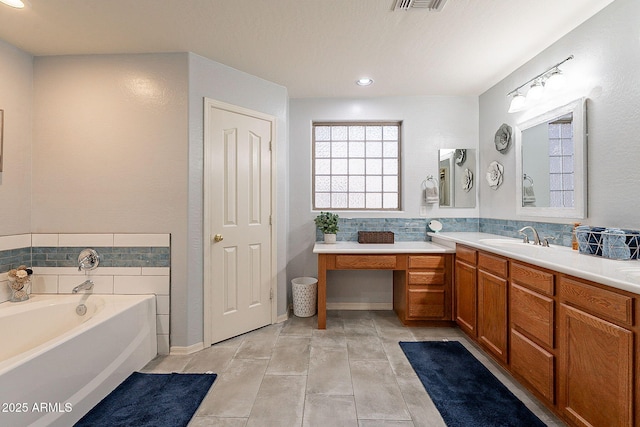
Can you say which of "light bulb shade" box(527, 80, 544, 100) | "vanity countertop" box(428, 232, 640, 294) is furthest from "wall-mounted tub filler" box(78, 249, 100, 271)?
"light bulb shade" box(527, 80, 544, 100)

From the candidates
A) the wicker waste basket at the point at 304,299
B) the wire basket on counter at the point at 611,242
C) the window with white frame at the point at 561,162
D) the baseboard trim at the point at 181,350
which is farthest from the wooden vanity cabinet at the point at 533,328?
the baseboard trim at the point at 181,350

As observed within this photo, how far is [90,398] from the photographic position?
5.41 feet

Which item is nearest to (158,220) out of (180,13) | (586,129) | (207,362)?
Answer: (207,362)

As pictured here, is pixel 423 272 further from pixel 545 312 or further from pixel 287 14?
pixel 287 14

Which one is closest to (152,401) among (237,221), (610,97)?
(237,221)

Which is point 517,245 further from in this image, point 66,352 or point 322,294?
point 66,352

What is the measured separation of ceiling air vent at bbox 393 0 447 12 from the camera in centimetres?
173

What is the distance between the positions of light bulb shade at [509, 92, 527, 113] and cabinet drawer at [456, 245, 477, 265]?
1283 millimetres

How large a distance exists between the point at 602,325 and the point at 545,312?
34 cm

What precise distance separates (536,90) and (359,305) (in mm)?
2616

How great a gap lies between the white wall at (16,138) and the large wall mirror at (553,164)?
413cm

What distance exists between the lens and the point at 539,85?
7.34ft

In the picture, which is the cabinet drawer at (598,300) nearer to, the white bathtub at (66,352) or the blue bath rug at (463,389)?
the blue bath rug at (463,389)

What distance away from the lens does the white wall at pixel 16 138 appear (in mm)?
2125
